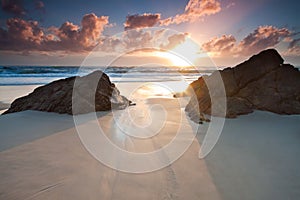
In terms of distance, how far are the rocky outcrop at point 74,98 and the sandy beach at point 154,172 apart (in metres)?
1.09

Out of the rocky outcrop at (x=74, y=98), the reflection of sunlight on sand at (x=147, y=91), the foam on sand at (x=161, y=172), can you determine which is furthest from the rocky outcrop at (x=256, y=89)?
the reflection of sunlight on sand at (x=147, y=91)

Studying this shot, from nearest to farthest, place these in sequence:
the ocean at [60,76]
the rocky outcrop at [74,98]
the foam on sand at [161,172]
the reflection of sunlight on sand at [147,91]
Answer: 1. the foam on sand at [161,172]
2. the rocky outcrop at [74,98]
3. the reflection of sunlight on sand at [147,91]
4. the ocean at [60,76]

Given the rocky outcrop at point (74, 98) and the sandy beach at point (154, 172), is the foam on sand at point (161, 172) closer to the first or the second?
the sandy beach at point (154, 172)

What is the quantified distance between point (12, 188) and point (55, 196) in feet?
1.59

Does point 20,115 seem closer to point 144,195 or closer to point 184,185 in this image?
point 144,195

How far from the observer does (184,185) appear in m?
1.86

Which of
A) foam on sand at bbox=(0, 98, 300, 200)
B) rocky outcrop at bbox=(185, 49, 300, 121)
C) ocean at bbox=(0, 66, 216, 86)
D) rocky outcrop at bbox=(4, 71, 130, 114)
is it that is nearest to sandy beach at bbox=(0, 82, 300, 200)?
foam on sand at bbox=(0, 98, 300, 200)

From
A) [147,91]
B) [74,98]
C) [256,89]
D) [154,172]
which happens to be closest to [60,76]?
[147,91]

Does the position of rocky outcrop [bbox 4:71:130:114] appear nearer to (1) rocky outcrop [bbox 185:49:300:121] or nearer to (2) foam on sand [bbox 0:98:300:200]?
(2) foam on sand [bbox 0:98:300:200]

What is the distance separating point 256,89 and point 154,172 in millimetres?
3947

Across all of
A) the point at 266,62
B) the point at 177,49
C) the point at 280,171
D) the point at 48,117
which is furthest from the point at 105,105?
the point at 266,62

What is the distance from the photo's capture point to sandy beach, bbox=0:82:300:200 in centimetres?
173

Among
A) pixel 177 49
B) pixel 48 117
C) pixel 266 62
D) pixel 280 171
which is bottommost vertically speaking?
pixel 280 171

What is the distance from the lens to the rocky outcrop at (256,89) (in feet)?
Result: 13.8
